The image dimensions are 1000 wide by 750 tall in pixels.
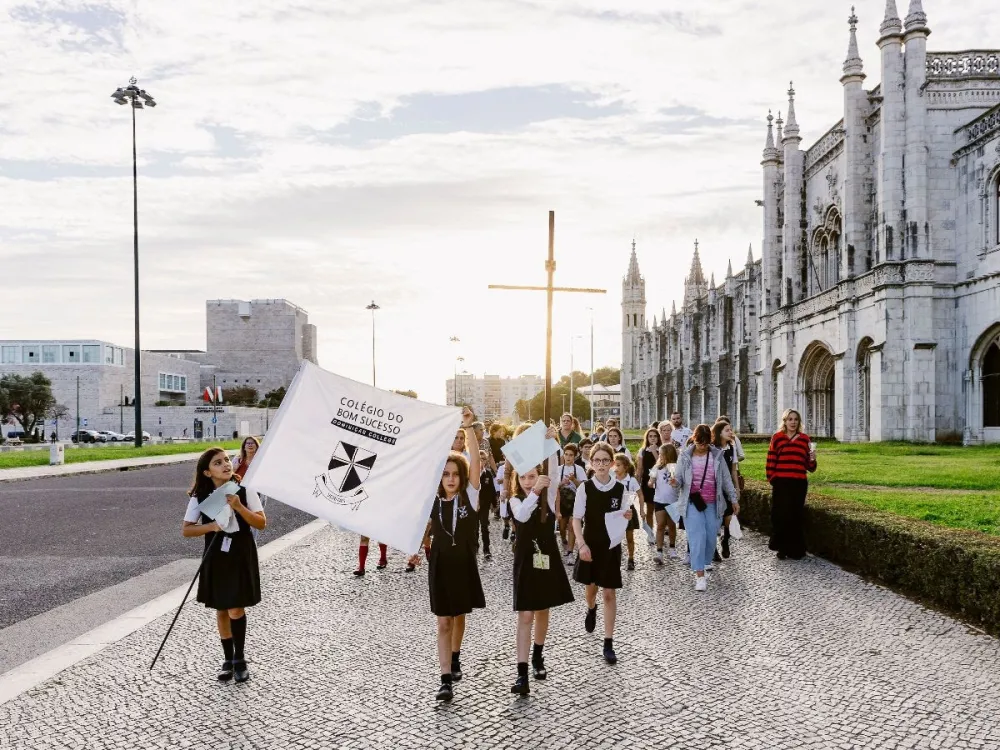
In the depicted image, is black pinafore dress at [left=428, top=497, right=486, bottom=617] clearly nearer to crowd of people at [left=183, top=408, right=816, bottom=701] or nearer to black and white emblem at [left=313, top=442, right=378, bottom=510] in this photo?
crowd of people at [left=183, top=408, right=816, bottom=701]

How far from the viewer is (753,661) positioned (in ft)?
21.2

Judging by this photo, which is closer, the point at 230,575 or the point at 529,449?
the point at 230,575

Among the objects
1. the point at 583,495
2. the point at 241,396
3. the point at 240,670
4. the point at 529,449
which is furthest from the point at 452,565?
the point at 241,396

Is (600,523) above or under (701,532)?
above

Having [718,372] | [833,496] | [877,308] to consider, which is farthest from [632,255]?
[833,496]

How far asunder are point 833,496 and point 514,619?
6.99 m

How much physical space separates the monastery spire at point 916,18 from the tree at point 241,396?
123 meters

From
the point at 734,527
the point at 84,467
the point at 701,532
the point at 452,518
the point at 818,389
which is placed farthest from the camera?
the point at 818,389

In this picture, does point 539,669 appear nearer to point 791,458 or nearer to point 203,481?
point 203,481

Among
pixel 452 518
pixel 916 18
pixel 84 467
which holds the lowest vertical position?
pixel 84 467

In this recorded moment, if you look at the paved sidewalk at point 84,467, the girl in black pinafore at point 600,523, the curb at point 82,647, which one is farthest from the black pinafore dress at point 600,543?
the paved sidewalk at point 84,467

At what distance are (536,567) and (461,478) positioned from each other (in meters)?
0.83

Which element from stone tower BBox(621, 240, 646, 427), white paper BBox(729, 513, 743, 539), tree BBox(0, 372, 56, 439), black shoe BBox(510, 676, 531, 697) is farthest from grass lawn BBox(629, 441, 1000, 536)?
tree BBox(0, 372, 56, 439)

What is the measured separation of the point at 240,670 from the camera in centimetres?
603
